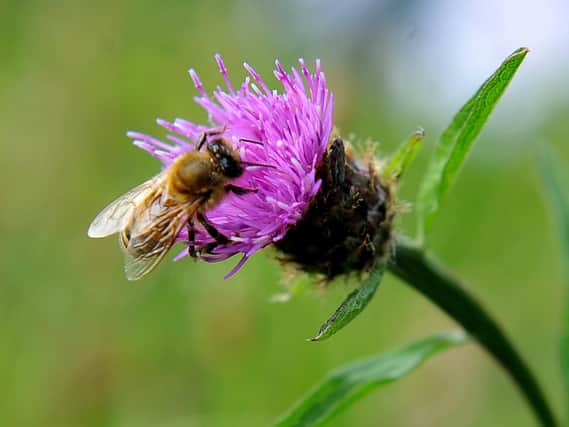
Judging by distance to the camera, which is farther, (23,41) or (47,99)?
(23,41)

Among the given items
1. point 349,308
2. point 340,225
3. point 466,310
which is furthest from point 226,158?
point 466,310

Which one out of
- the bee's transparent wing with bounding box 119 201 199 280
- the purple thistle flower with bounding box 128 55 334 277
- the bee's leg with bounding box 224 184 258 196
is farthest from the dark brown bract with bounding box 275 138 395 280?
the bee's transparent wing with bounding box 119 201 199 280

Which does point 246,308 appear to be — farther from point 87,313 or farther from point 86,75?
point 86,75

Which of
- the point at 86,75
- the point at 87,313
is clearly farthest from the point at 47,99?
the point at 87,313

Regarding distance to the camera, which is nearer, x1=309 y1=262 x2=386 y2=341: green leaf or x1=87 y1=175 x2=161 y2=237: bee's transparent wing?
x1=309 y1=262 x2=386 y2=341: green leaf

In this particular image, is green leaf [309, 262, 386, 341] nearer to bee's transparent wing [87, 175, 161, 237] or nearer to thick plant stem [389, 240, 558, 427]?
thick plant stem [389, 240, 558, 427]

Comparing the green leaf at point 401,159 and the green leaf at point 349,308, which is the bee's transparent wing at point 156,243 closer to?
the green leaf at point 349,308

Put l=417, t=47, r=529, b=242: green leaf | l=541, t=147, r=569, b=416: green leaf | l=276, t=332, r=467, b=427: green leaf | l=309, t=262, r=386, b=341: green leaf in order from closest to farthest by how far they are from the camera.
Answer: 1. l=309, t=262, r=386, b=341: green leaf
2. l=417, t=47, r=529, b=242: green leaf
3. l=276, t=332, r=467, b=427: green leaf
4. l=541, t=147, r=569, b=416: green leaf
